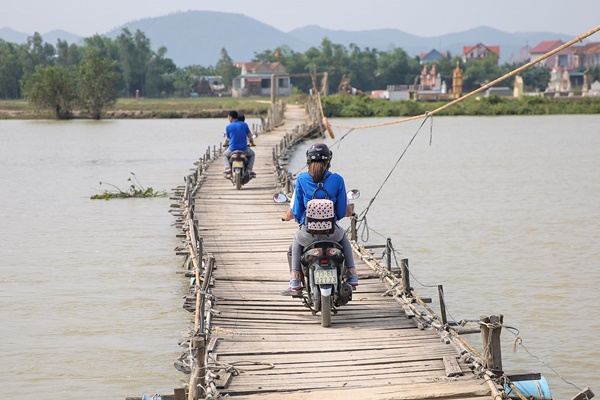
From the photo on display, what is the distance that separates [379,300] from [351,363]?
87.7 inches

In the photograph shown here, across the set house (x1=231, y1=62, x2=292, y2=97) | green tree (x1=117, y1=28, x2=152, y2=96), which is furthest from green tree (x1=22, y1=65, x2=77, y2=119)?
house (x1=231, y1=62, x2=292, y2=97)

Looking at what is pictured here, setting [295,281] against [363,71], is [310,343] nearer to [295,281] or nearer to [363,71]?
[295,281]

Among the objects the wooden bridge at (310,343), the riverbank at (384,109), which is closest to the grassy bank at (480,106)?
the riverbank at (384,109)

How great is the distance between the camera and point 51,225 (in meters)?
20.9

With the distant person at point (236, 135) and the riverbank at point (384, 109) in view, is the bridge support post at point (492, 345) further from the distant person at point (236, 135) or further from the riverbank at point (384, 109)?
the riverbank at point (384, 109)

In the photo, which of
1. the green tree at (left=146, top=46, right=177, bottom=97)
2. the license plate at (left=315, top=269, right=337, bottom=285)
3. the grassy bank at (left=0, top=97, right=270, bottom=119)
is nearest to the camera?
the license plate at (left=315, top=269, right=337, bottom=285)

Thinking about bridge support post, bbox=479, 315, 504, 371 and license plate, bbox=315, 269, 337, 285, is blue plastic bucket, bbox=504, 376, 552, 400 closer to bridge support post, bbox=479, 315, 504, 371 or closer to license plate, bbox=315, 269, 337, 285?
bridge support post, bbox=479, 315, 504, 371

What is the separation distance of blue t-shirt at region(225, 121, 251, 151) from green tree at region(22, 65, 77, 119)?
5211 cm

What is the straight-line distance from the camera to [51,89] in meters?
67.6

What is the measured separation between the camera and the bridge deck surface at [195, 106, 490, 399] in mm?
6938

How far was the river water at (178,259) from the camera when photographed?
1038cm

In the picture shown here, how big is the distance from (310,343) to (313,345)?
0.07m

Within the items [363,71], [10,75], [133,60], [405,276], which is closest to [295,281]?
[405,276]

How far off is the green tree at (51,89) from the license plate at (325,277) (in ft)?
203
